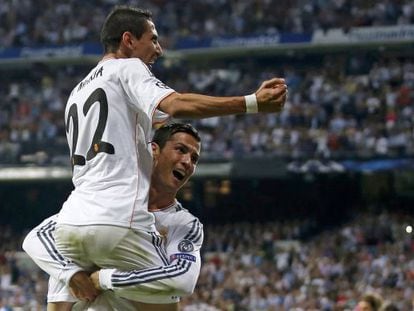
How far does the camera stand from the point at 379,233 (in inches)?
795

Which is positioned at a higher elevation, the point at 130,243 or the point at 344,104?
the point at 130,243

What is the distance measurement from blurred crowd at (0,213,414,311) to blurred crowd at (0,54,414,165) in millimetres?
1640

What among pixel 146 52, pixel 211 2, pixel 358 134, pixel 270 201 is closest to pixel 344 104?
pixel 358 134

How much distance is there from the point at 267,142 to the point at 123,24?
57.4ft

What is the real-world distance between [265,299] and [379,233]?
349 centimetres

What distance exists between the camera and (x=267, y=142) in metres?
22.6

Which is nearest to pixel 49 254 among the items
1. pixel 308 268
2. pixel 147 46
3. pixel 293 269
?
pixel 147 46

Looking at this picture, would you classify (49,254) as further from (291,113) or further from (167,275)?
(291,113)

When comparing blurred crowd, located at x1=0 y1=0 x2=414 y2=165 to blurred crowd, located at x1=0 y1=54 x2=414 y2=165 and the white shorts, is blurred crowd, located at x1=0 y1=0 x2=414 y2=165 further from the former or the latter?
the white shorts

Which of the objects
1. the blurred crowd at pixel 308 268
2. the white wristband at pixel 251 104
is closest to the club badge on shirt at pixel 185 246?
the white wristband at pixel 251 104

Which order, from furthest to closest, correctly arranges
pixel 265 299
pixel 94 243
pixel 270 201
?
1. pixel 270 201
2. pixel 265 299
3. pixel 94 243

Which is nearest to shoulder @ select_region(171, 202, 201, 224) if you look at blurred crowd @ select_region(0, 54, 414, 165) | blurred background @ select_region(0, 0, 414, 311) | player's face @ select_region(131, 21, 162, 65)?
player's face @ select_region(131, 21, 162, 65)

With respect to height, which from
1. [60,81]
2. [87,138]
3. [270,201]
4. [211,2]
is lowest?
[270,201]

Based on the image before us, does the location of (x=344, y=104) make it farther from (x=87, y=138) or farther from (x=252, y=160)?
(x=87, y=138)
